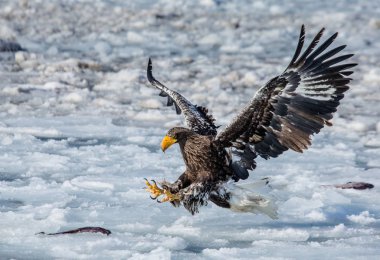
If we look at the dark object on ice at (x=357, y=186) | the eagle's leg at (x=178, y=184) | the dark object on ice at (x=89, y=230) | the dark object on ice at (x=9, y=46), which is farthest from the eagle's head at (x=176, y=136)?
the dark object on ice at (x=9, y=46)

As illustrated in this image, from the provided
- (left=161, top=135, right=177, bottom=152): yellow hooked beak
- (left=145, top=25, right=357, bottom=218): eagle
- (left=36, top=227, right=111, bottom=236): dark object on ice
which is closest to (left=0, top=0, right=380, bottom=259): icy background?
(left=36, top=227, right=111, bottom=236): dark object on ice

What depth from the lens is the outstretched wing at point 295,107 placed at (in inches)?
210

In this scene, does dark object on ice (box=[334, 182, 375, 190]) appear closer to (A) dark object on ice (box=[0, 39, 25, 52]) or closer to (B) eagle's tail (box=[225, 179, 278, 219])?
(B) eagle's tail (box=[225, 179, 278, 219])

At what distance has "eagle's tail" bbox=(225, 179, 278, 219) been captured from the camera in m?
5.25

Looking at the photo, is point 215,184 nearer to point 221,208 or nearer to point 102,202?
point 221,208

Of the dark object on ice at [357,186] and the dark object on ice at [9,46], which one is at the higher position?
the dark object on ice at [9,46]

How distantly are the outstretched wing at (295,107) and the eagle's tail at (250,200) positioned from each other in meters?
0.27

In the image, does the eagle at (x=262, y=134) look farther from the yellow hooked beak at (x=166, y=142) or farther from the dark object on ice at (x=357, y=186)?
the dark object on ice at (x=357, y=186)

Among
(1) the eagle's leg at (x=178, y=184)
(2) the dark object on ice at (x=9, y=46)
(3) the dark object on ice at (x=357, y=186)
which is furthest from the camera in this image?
(2) the dark object on ice at (x=9, y=46)

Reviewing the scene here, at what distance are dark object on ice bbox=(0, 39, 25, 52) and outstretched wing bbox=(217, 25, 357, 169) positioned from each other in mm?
6766

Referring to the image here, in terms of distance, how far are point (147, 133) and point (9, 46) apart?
4350 millimetres

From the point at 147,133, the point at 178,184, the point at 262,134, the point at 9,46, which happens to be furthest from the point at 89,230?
the point at 9,46

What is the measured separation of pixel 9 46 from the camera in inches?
456

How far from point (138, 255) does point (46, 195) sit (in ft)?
4.69
